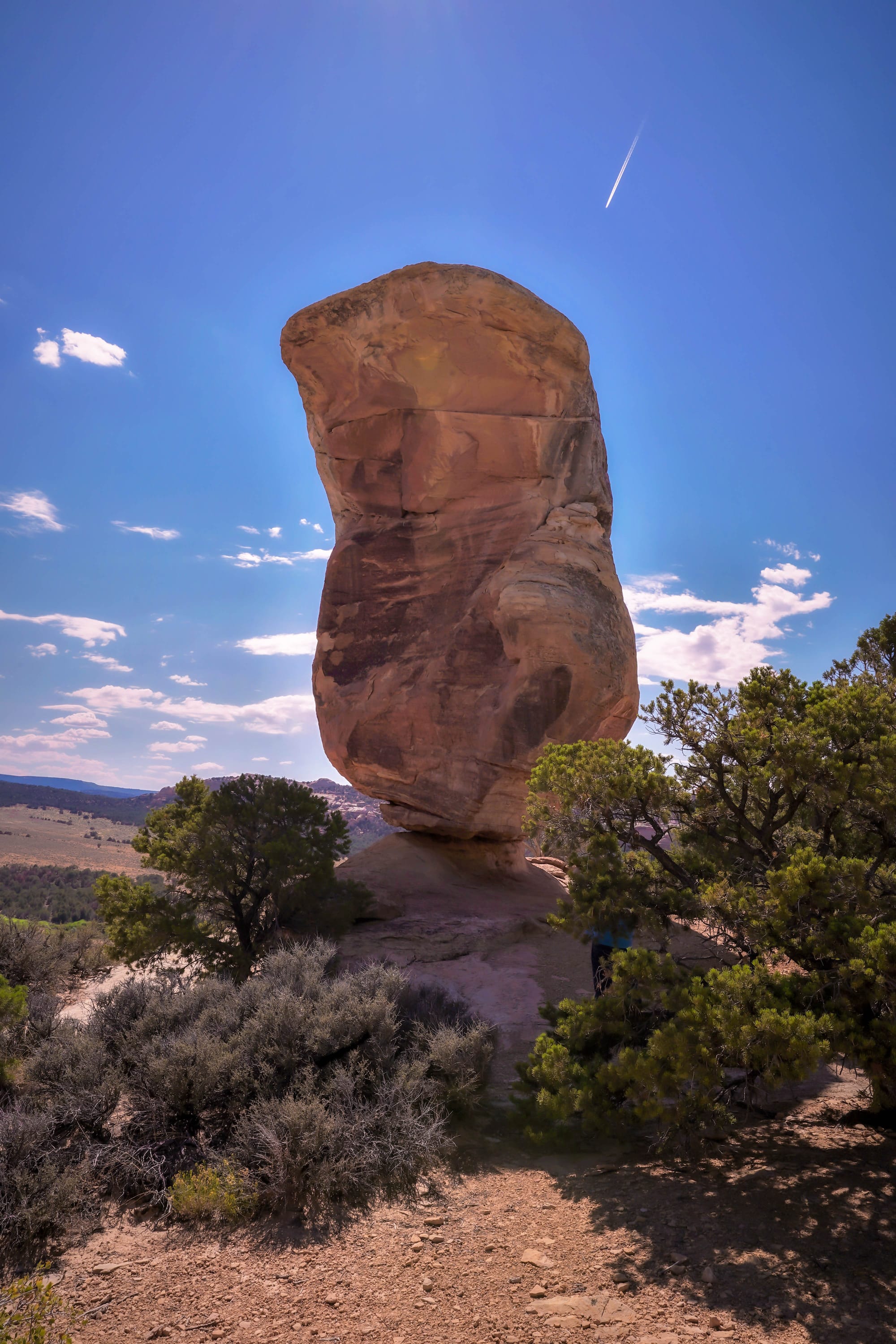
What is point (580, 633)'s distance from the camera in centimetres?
1240

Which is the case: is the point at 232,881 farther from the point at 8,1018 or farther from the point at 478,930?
the point at 8,1018

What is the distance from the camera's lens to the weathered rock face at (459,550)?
12.7 meters

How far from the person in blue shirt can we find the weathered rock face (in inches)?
209

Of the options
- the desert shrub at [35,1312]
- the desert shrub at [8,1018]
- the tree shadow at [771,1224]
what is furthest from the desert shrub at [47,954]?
the tree shadow at [771,1224]

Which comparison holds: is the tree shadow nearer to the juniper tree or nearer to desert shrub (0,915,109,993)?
the juniper tree

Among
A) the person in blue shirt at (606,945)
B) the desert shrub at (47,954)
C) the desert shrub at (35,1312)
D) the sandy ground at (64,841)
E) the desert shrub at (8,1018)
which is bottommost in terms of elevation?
the sandy ground at (64,841)

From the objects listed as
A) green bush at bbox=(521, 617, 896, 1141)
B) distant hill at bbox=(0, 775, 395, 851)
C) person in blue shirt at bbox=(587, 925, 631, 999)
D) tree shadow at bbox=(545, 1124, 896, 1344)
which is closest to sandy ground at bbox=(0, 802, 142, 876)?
distant hill at bbox=(0, 775, 395, 851)

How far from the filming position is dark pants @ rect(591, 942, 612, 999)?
5613 millimetres

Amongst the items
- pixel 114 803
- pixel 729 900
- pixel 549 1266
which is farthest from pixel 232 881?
pixel 114 803

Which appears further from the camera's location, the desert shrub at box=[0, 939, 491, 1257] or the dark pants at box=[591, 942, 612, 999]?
the dark pants at box=[591, 942, 612, 999]

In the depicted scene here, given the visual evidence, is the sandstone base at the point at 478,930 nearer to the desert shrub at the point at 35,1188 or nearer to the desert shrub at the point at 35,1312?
the desert shrub at the point at 35,1188

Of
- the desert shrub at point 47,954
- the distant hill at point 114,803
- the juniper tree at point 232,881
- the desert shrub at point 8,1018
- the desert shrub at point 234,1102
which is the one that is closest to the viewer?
the desert shrub at point 234,1102

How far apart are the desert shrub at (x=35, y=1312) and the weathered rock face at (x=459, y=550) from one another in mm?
9657

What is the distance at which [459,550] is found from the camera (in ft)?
46.7
